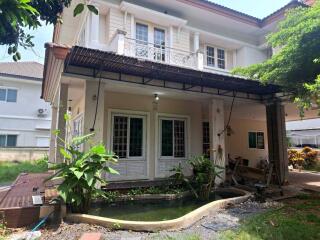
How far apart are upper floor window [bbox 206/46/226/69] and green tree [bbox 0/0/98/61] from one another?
1267cm

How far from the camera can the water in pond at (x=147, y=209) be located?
6794 millimetres

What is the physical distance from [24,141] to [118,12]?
17.8m

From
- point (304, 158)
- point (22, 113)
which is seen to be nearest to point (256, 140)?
point (304, 158)

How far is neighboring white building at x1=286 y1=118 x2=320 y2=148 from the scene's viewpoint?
29.0 meters

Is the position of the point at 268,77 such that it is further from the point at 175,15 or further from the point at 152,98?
the point at 175,15

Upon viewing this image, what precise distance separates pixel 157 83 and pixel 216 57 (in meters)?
7.70

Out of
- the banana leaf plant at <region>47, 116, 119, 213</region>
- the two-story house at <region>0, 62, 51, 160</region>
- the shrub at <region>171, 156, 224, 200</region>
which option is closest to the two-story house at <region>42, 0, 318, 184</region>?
the shrub at <region>171, 156, 224, 200</region>

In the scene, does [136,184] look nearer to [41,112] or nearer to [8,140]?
[8,140]

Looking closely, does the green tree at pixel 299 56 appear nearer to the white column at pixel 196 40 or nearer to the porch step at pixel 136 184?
the porch step at pixel 136 184

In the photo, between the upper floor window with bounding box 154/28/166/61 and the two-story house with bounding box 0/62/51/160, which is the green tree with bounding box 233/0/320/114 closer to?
the upper floor window with bounding box 154/28/166/61

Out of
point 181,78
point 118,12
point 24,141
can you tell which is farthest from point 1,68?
point 181,78

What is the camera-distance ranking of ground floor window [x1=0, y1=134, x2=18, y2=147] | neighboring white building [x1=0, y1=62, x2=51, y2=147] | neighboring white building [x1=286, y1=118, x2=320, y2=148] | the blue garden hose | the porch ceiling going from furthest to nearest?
neighboring white building [x1=286, y1=118, x2=320, y2=148] < neighboring white building [x1=0, y1=62, x2=51, y2=147] < ground floor window [x1=0, y1=134, x2=18, y2=147] < the porch ceiling < the blue garden hose

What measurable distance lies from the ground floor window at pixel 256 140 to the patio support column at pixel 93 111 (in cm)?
1269

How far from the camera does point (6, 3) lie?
7.32 feet
